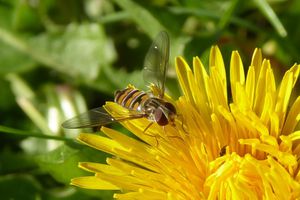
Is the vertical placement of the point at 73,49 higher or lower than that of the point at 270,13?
higher

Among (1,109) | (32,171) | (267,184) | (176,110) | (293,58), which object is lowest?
(267,184)

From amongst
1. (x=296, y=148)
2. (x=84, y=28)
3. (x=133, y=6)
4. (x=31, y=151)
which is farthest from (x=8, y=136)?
(x=296, y=148)

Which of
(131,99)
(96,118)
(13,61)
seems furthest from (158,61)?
(13,61)

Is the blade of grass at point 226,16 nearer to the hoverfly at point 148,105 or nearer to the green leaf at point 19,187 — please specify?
the hoverfly at point 148,105

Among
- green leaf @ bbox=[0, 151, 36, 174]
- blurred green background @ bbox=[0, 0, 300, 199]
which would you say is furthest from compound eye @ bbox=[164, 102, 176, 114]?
green leaf @ bbox=[0, 151, 36, 174]

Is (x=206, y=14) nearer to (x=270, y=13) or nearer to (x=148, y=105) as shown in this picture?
(x=270, y=13)

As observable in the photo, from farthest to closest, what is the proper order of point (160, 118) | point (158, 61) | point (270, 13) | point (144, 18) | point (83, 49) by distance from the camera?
point (83, 49)
point (144, 18)
point (270, 13)
point (158, 61)
point (160, 118)

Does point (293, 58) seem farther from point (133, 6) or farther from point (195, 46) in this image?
point (133, 6)
